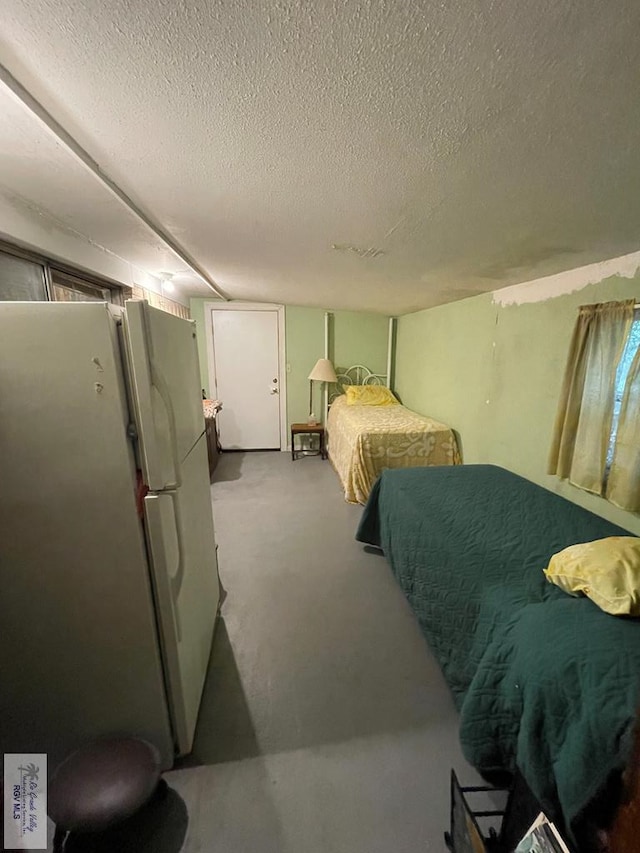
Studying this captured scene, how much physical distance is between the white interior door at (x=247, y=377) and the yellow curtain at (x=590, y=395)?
359 centimetres

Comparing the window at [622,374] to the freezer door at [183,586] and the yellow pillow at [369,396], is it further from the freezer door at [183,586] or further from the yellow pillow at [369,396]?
the yellow pillow at [369,396]

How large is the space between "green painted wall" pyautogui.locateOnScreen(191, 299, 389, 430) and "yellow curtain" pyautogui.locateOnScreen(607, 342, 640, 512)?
3.47 metres

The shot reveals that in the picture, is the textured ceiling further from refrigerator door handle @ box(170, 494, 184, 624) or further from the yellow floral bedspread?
the yellow floral bedspread

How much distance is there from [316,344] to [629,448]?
3758mm

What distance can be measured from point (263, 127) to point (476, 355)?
8.31 feet

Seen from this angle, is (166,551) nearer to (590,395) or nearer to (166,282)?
(590,395)

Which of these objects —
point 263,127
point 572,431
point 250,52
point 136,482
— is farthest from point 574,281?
point 136,482

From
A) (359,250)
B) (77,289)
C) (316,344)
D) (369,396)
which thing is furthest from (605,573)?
(316,344)

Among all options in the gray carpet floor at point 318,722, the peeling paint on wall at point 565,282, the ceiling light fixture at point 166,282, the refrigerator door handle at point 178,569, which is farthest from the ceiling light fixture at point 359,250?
the gray carpet floor at point 318,722

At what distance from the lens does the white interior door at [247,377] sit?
462 cm

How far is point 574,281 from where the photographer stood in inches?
75.9

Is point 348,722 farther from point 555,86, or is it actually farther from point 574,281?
point 574,281

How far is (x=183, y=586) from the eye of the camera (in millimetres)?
1221

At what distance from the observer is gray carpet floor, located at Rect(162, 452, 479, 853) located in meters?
1.07
